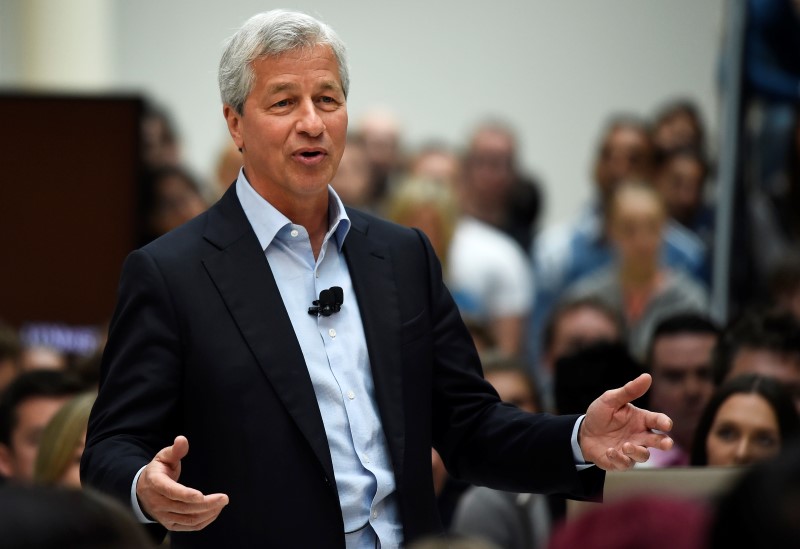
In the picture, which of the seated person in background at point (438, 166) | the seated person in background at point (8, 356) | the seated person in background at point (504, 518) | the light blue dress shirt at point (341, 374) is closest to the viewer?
the light blue dress shirt at point (341, 374)

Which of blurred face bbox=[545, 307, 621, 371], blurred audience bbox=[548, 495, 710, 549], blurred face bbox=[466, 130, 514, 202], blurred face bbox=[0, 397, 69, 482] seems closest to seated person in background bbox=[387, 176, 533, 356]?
blurred face bbox=[545, 307, 621, 371]

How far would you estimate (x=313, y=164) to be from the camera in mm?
2580

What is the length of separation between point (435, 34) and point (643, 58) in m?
1.54

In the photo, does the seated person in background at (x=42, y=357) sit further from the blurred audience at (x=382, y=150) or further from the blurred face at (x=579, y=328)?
the blurred audience at (x=382, y=150)

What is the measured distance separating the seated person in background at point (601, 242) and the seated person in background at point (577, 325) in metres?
0.94

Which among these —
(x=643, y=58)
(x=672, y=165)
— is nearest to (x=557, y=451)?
(x=672, y=165)

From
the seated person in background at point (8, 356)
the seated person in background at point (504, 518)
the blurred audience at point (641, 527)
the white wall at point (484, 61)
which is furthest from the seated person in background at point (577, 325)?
the white wall at point (484, 61)

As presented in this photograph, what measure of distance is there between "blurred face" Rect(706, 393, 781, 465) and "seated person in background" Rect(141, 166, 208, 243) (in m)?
2.98

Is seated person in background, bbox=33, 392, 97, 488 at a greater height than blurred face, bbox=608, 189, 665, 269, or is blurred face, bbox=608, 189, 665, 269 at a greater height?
blurred face, bbox=608, 189, 665, 269

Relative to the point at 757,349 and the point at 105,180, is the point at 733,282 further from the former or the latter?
the point at 105,180

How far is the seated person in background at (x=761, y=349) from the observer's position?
4637 mm

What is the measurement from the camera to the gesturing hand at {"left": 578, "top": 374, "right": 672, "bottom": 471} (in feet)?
7.97

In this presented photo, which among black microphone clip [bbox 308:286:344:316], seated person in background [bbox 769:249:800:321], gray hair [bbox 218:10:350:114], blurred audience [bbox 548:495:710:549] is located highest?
gray hair [bbox 218:10:350:114]

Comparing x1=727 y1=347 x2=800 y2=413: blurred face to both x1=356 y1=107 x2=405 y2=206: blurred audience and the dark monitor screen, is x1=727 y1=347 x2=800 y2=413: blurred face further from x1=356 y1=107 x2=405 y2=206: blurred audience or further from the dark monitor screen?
x1=356 y1=107 x2=405 y2=206: blurred audience
